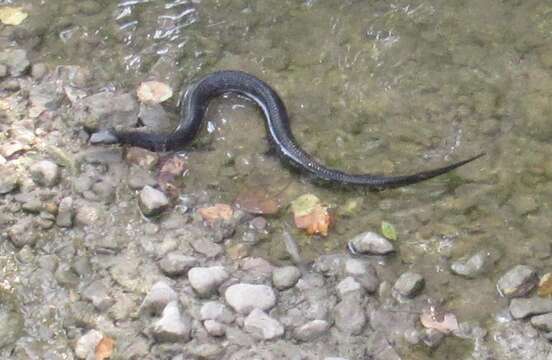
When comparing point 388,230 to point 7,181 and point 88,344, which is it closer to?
point 88,344

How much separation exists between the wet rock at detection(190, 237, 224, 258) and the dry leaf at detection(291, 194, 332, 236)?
0.49 metres

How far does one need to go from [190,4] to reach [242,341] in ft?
9.89

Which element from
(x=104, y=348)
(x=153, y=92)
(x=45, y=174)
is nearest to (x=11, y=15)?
(x=153, y=92)

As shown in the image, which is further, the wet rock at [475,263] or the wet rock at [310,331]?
the wet rock at [475,263]

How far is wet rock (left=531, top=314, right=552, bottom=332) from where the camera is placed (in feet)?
12.6

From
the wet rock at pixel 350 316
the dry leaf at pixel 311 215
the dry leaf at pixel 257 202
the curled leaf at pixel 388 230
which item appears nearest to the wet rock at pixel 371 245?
the curled leaf at pixel 388 230

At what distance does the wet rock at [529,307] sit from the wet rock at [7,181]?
290 centimetres

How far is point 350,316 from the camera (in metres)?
3.96

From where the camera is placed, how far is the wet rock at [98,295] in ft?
13.2

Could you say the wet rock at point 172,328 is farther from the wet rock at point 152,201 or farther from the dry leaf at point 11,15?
the dry leaf at point 11,15

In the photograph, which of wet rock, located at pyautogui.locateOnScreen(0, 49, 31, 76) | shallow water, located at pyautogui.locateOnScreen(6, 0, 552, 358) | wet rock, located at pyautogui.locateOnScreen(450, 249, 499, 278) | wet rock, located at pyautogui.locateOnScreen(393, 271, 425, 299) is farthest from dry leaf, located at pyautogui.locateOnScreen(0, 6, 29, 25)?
wet rock, located at pyautogui.locateOnScreen(450, 249, 499, 278)

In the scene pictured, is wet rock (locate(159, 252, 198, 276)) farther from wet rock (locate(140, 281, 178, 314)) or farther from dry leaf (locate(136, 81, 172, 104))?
dry leaf (locate(136, 81, 172, 104))

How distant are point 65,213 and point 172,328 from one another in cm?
111

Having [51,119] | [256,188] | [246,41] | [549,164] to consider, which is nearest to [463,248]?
[549,164]
